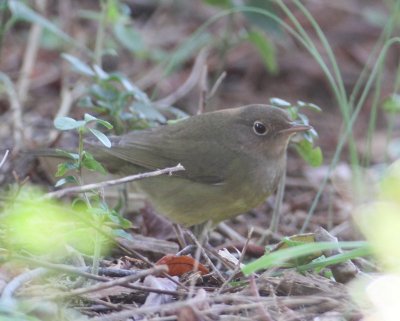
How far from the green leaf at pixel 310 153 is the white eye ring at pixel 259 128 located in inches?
14.6

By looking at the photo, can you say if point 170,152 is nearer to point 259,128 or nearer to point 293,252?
point 259,128

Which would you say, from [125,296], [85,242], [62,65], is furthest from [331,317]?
[62,65]

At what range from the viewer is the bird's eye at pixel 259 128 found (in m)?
5.71

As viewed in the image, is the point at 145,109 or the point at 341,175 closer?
the point at 145,109

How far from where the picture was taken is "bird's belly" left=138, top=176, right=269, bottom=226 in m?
5.48

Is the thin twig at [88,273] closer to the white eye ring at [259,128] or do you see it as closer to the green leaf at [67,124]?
the green leaf at [67,124]

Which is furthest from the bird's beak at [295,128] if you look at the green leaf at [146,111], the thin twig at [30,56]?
the thin twig at [30,56]

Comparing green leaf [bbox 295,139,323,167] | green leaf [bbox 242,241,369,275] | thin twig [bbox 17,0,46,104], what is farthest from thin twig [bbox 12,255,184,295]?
thin twig [bbox 17,0,46,104]

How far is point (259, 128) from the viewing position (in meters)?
5.74

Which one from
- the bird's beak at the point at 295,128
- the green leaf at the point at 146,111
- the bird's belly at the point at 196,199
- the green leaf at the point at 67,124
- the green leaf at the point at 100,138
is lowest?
the bird's belly at the point at 196,199

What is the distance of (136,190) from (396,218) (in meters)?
2.53

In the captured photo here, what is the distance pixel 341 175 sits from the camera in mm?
7254

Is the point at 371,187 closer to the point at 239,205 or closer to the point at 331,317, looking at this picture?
the point at 239,205

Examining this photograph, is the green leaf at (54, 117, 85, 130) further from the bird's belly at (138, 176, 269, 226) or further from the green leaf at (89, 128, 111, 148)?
the bird's belly at (138, 176, 269, 226)
